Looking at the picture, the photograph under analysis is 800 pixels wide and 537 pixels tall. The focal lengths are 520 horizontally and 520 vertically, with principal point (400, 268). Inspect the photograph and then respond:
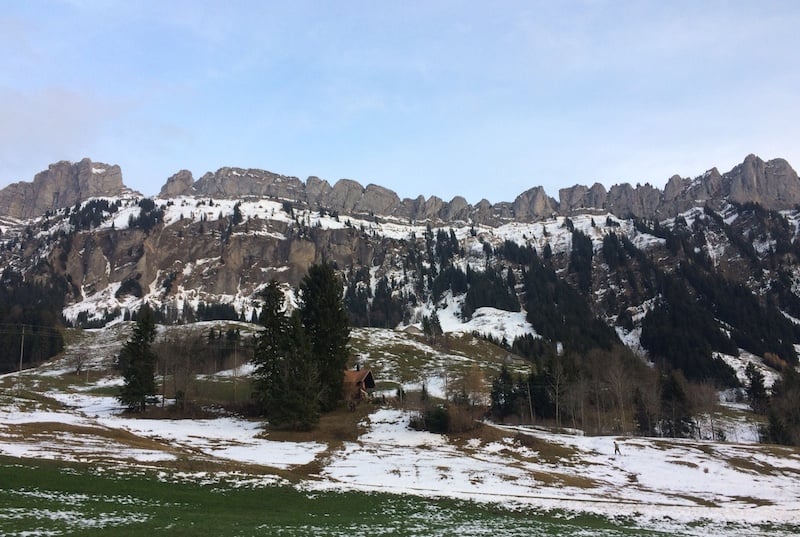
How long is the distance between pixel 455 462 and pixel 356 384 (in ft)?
136

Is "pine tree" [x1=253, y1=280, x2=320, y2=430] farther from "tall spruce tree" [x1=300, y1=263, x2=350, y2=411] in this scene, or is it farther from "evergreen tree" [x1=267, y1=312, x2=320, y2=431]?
"tall spruce tree" [x1=300, y1=263, x2=350, y2=411]

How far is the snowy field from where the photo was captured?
1246 inches

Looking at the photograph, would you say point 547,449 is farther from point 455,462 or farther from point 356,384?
point 356,384

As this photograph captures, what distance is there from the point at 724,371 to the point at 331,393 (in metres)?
168

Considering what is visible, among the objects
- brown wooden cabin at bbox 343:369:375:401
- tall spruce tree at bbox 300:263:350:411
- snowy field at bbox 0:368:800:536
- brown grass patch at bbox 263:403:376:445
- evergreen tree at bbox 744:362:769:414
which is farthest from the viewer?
evergreen tree at bbox 744:362:769:414

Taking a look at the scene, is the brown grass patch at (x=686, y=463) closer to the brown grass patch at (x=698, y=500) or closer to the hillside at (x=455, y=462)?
the hillside at (x=455, y=462)

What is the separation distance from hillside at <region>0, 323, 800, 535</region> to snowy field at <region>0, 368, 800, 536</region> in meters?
0.13

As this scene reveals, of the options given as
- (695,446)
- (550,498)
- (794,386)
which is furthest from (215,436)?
(794,386)

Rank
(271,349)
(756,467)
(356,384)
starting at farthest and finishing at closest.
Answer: (356,384) → (271,349) → (756,467)

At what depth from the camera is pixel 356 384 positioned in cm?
8450

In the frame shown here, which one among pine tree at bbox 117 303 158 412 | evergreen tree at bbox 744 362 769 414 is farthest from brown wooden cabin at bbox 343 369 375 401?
evergreen tree at bbox 744 362 769 414

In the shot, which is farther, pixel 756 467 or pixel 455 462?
pixel 756 467

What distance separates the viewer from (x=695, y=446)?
194 ft

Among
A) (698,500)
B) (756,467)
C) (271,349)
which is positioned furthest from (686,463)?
(271,349)
